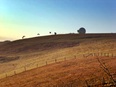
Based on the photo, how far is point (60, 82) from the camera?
27500 mm

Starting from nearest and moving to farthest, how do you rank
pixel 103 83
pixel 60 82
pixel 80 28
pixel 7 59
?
pixel 103 83 → pixel 60 82 → pixel 7 59 → pixel 80 28

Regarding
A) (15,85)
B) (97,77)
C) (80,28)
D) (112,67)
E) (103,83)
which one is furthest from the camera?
(80,28)

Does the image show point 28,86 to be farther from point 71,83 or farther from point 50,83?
point 71,83

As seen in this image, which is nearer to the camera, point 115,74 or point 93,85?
point 93,85

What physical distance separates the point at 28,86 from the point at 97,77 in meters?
10.4

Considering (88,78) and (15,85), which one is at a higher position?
(88,78)

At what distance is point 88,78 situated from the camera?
85.7 feet

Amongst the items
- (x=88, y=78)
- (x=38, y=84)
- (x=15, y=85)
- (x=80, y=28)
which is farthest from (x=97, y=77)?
(x=80, y=28)

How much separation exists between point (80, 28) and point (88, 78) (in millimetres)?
134284

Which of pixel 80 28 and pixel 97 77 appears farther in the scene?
pixel 80 28

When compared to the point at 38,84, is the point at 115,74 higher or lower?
higher

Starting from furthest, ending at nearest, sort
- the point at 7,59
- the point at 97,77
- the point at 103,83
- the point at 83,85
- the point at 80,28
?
1. the point at 80,28
2. the point at 7,59
3. the point at 97,77
4. the point at 83,85
5. the point at 103,83

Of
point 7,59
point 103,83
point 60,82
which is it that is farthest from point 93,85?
point 7,59

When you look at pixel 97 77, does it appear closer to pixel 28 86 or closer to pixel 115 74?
pixel 115 74
